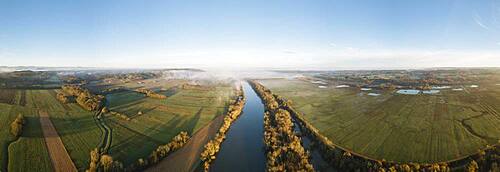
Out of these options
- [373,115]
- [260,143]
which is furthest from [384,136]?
[260,143]

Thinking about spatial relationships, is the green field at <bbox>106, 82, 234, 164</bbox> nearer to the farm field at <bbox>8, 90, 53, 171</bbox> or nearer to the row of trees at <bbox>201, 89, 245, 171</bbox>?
the row of trees at <bbox>201, 89, 245, 171</bbox>

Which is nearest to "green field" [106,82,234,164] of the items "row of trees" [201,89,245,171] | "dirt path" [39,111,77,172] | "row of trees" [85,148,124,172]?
"row of trees" [85,148,124,172]

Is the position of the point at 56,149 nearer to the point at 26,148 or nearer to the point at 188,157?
the point at 26,148

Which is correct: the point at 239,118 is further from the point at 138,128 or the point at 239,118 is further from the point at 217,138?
the point at 138,128

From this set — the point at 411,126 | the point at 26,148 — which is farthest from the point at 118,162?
the point at 411,126

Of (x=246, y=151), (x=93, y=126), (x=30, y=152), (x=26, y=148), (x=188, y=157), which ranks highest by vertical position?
(x=93, y=126)
